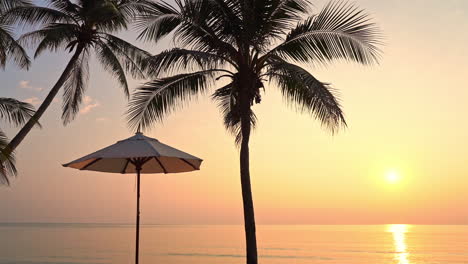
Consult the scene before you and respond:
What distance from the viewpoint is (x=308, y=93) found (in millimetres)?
11133

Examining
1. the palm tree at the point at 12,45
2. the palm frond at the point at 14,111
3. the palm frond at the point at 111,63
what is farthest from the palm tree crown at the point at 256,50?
the palm frond at the point at 111,63

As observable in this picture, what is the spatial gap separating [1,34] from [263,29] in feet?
18.4

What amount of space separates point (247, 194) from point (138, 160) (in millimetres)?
2184

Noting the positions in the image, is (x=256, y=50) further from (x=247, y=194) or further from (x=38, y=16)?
(x=38, y=16)

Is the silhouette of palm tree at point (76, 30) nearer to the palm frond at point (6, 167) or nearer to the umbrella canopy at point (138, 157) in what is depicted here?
the palm frond at point (6, 167)

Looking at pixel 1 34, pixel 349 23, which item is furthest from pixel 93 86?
pixel 349 23

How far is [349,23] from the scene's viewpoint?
1106 centimetres

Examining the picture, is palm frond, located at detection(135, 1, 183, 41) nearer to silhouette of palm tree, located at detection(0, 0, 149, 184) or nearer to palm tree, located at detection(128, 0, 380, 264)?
palm tree, located at detection(128, 0, 380, 264)

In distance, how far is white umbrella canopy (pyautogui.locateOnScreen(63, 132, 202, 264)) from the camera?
8.87 metres

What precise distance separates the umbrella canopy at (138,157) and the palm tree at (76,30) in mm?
5640

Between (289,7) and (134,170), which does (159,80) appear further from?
(289,7)

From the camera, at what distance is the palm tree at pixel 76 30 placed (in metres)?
15.4

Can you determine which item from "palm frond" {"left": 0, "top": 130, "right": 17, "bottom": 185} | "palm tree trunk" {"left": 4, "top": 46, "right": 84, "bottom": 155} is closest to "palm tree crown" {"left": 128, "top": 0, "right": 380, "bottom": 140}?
"palm frond" {"left": 0, "top": 130, "right": 17, "bottom": 185}

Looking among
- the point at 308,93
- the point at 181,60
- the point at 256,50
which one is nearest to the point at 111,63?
the point at 181,60
